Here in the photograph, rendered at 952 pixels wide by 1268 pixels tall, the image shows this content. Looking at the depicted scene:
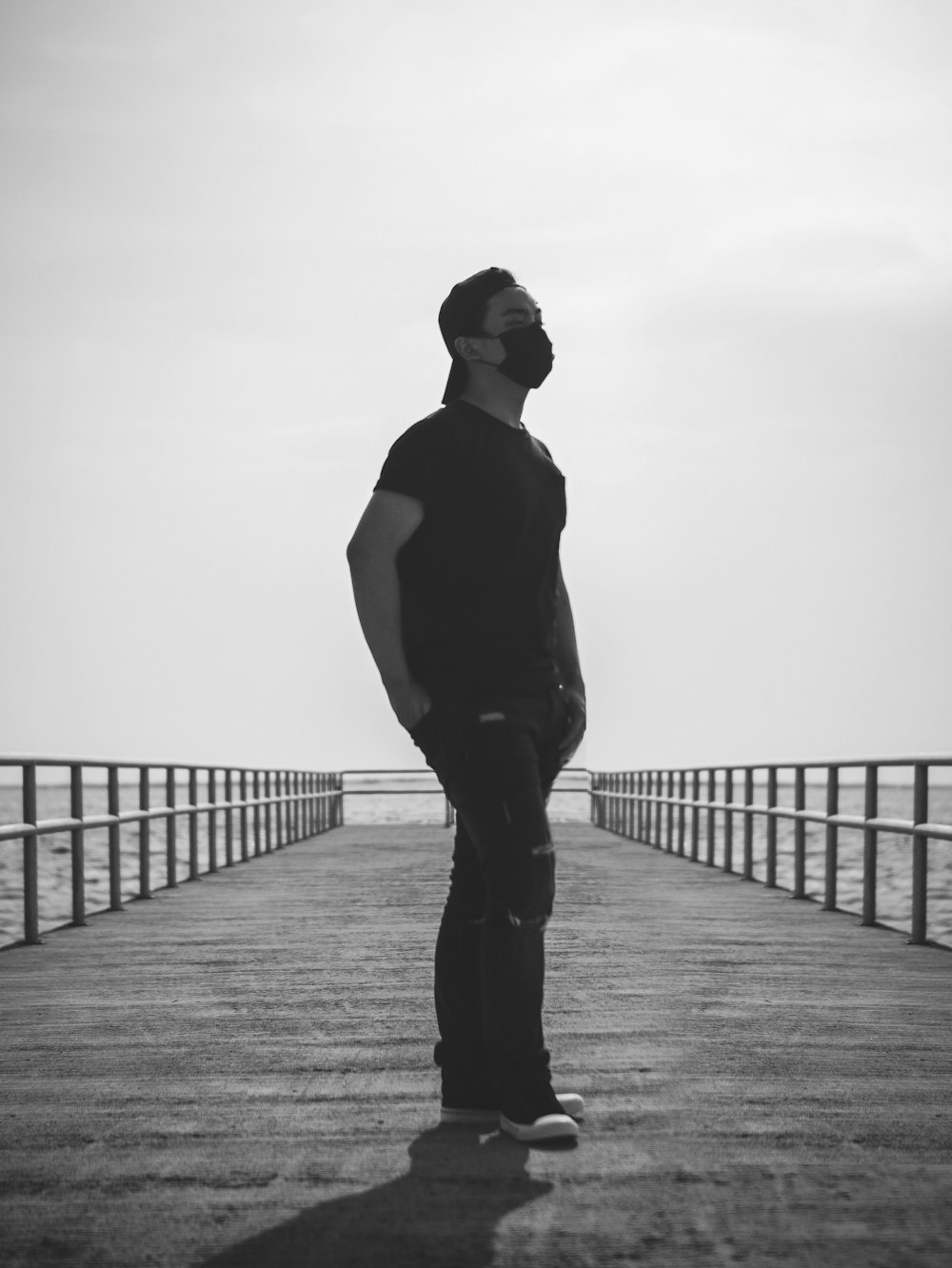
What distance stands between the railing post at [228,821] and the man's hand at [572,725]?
35.5 feet

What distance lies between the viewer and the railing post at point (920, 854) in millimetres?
7715

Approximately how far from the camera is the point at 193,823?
12656 millimetres

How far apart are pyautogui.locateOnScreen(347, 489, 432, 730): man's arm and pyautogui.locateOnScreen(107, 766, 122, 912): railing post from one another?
6180mm

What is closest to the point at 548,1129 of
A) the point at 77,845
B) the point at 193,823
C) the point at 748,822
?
the point at 77,845

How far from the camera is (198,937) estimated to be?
791cm

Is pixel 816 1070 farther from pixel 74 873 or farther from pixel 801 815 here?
pixel 801 815

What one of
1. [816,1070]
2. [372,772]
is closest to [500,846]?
[816,1070]

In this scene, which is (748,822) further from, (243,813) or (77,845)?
(77,845)

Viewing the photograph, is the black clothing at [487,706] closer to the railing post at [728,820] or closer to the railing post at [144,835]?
the railing post at [144,835]

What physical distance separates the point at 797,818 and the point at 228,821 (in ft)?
19.1

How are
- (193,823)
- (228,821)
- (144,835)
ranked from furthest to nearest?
(228,821), (193,823), (144,835)

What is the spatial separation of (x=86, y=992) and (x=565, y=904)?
4.37m

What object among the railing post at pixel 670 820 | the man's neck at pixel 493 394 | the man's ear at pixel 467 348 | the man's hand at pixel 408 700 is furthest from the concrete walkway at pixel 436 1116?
the railing post at pixel 670 820

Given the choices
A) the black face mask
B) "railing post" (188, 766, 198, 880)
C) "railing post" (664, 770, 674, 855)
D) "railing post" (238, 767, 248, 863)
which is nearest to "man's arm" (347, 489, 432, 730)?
the black face mask
